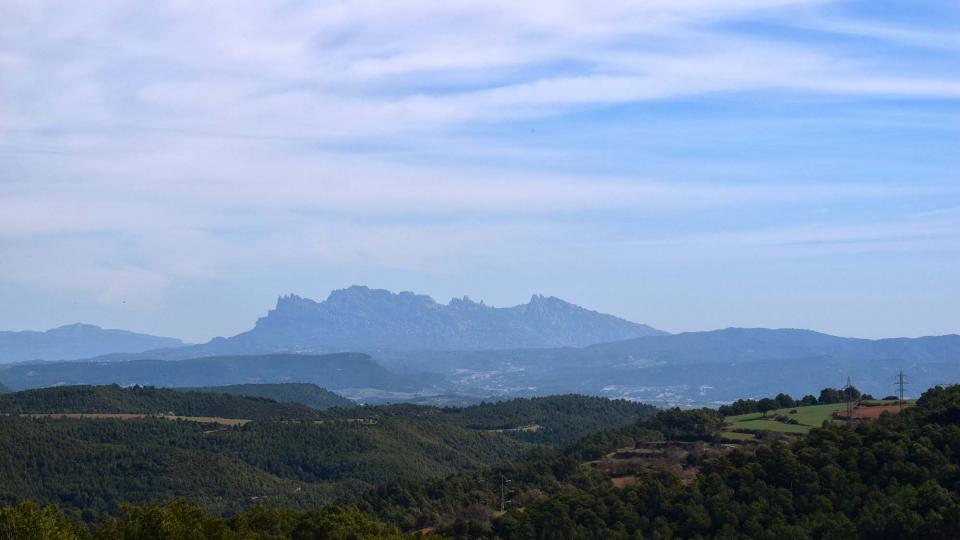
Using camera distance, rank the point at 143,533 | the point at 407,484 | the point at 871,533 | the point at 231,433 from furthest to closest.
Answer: the point at 231,433 → the point at 407,484 → the point at 871,533 → the point at 143,533

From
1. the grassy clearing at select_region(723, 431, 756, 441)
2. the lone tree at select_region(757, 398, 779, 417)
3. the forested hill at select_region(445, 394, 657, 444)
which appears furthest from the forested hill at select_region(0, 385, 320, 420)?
the grassy clearing at select_region(723, 431, 756, 441)

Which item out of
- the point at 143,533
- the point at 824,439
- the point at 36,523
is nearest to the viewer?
the point at 36,523

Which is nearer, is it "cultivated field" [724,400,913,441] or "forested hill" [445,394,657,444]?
"cultivated field" [724,400,913,441]

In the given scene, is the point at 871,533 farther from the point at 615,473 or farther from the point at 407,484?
the point at 407,484

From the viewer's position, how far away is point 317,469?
440 ft

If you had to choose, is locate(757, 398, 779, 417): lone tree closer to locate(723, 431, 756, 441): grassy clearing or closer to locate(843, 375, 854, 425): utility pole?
locate(843, 375, 854, 425): utility pole

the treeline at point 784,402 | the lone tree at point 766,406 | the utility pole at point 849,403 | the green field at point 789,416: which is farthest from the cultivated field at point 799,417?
the treeline at point 784,402

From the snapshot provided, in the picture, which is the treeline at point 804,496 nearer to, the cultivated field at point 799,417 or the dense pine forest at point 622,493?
the dense pine forest at point 622,493

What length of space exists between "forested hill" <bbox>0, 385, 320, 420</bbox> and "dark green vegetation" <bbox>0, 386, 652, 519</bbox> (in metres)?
0.32

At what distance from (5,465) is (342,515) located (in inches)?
2996

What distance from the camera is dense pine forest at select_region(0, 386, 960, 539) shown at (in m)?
51.3

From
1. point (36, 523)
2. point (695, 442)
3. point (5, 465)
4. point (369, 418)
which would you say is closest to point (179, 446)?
point (5, 465)

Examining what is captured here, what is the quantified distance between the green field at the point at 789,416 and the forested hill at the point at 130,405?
89065 mm

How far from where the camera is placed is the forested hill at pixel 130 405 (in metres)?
173
